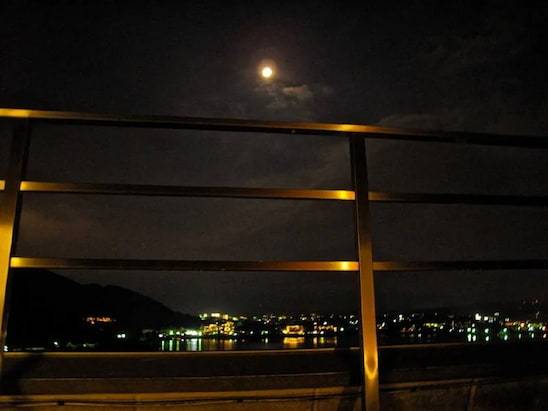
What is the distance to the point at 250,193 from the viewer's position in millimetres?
1697

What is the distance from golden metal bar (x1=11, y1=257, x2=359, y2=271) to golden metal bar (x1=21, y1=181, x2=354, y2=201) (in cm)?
25

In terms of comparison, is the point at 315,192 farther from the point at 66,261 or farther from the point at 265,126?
the point at 66,261

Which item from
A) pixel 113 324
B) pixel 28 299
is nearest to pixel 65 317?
pixel 28 299

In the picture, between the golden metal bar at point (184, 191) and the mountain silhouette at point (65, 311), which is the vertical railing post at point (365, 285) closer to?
the golden metal bar at point (184, 191)

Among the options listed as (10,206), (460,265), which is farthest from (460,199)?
(10,206)

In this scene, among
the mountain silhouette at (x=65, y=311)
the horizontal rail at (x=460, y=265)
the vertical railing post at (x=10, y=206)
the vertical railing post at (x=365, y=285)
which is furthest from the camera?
the mountain silhouette at (x=65, y=311)

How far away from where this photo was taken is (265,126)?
5.84ft

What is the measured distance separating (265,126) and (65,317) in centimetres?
9212

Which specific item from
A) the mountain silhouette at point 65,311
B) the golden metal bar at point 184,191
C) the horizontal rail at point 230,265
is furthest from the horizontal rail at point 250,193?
the mountain silhouette at point 65,311

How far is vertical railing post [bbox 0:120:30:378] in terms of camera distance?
1.45 metres

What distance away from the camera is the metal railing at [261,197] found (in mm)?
1511

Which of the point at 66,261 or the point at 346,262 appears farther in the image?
the point at 346,262

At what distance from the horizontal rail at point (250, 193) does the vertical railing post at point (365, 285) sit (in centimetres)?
6

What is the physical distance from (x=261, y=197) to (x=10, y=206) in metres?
0.90
